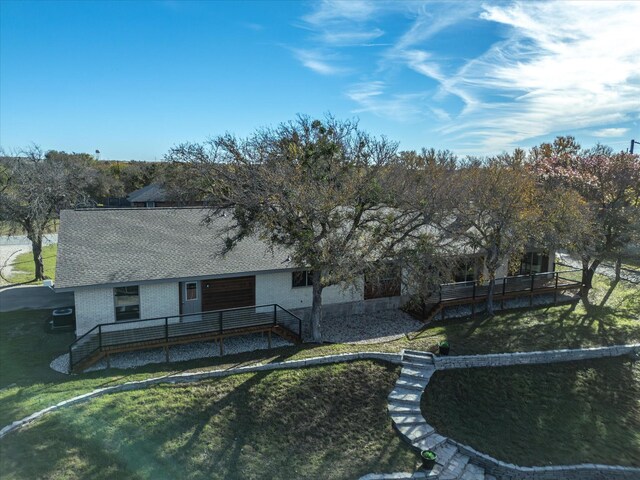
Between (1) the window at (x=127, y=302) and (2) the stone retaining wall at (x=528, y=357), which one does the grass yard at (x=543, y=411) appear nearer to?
(2) the stone retaining wall at (x=528, y=357)

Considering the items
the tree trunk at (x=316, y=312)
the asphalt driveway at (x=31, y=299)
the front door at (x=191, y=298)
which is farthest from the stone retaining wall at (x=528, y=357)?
the asphalt driveway at (x=31, y=299)

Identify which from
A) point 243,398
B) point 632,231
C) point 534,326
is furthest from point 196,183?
point 632,231

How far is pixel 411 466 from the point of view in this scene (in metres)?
10.3

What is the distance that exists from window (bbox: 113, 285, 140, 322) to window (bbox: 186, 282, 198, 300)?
177 cm

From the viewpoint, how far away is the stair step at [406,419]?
38.7ft

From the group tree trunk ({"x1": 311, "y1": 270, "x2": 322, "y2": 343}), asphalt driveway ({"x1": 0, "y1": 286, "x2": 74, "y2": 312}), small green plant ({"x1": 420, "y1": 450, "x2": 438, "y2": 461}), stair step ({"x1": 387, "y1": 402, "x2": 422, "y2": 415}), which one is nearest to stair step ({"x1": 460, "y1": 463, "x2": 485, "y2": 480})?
small green plant ({"x1": 420, "y1": 450, "x2": 438, "y2": 461})

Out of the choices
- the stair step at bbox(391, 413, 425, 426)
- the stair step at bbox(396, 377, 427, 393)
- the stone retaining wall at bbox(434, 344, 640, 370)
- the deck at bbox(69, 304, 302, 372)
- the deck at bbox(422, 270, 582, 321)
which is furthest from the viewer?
the deck at bbox(422, 270, 582, 321)

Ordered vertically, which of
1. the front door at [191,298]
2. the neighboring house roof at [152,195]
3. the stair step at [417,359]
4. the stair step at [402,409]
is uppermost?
the neighboring house roof at [152,195]

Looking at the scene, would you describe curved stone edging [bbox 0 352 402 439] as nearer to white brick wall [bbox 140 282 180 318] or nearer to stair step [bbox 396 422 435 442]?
stair step [bbox 396 422 435 442]

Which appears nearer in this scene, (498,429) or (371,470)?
(371,470)

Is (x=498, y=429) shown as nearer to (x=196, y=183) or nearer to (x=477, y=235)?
(x=477, y=235)

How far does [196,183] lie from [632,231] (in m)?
21.2

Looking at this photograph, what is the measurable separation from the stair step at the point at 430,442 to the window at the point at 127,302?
1036cm

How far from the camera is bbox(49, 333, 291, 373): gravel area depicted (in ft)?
45.4
